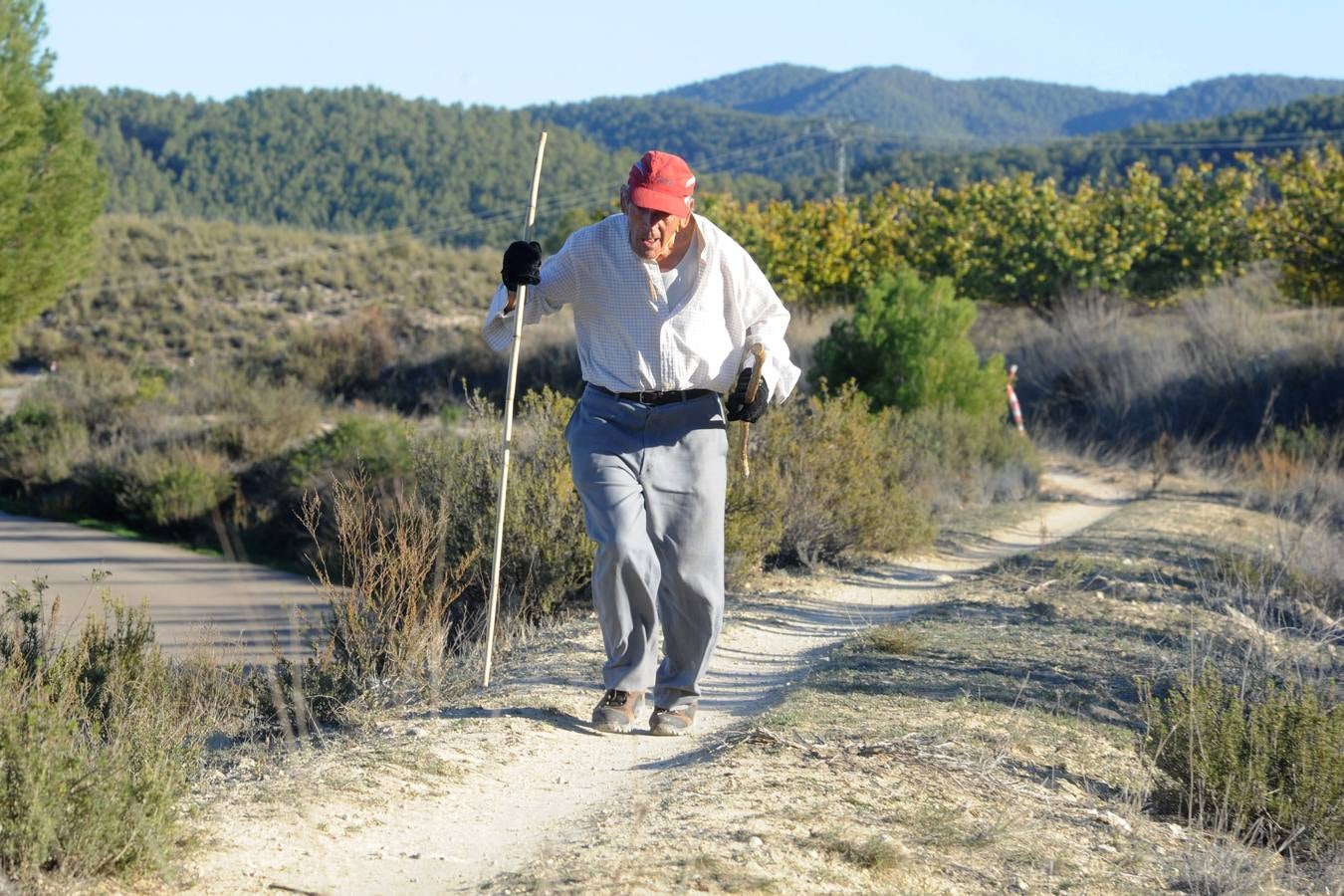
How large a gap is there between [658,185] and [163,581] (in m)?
13.1

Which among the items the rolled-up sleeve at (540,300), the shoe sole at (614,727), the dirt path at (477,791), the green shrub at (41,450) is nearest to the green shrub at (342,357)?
the green shrub at (41,450)

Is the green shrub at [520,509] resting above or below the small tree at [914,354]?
below

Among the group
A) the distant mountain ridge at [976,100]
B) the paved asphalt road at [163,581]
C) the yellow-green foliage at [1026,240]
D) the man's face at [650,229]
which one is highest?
the distant mountain ridge at [976,100]

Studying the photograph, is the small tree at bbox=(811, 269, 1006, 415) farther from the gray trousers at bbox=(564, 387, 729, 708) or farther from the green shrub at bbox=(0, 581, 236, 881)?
the green shrub at bbox=(0, 581, 236, 881)

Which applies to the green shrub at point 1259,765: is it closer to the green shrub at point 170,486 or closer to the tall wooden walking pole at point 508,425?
the tall wooden walking pole at point 508,425

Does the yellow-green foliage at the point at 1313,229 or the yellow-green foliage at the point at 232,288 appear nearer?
the yellow-green foliage at the point at 1313,229

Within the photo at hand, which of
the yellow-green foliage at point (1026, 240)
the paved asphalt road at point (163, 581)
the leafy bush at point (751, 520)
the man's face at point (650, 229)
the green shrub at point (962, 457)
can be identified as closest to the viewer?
the man's face at point (650, 229)

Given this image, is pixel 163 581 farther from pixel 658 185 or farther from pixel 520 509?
pixel 658 185

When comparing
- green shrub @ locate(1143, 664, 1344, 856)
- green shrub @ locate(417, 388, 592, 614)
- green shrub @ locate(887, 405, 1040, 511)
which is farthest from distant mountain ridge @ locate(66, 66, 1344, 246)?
green shrub @ locate(1143, 664, 1344, 856)

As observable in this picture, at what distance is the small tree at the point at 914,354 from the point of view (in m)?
19.0

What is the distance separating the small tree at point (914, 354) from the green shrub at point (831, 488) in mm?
7049

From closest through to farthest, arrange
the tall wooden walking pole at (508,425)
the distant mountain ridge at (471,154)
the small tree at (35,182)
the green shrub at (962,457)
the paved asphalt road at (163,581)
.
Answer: the tall wooden walking pole at (508,425) < the paved asphalt road at (163,581) < the green shrub at (962,457) < the small tree at (35,182) < the distant mountain ridge at (471,154)

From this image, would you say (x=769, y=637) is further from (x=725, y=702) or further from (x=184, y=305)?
(x=184, y=305)

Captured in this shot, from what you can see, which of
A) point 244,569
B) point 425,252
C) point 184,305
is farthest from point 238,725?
point 425,252
